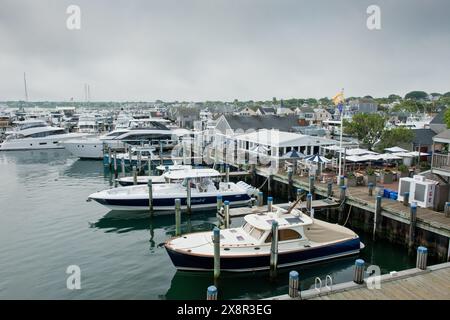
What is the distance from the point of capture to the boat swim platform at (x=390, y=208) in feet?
56.7

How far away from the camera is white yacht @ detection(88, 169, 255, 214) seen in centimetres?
2523

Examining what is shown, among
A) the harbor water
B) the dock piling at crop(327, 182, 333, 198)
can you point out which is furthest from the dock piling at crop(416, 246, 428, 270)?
the dock piling at crop(327, 182, 333, 198)

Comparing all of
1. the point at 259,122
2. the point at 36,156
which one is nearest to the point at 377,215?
the point at 259,122

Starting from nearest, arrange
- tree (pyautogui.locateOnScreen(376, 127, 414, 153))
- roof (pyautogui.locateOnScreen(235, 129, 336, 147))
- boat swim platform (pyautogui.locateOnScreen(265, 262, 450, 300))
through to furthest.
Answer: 1. boat swim platform (pyautogui.locateOnScreen(265, 262, 450, 300))
2. roof (pyautogui.locateOnScreen(235, 129, 336, 147))
3. tree (pyautogui.locateOnScreen(376, 127, 414, 153))

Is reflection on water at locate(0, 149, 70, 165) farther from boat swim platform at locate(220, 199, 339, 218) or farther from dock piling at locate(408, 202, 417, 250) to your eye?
dock piling at locate(408, 202, 417, 250)

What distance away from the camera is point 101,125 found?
80625 millimetres

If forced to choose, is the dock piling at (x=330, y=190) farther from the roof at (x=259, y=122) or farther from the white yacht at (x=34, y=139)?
the white yacht at (x=34, y=139)

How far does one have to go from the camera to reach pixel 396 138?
36531mm

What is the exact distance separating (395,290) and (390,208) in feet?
29.1

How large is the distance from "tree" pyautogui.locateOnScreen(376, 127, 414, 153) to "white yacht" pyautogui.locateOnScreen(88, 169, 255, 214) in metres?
18.7

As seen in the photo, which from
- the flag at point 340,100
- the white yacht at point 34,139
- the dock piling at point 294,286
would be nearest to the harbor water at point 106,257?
the dock piling at point 294,286

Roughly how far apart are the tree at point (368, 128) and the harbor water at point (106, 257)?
21353mm

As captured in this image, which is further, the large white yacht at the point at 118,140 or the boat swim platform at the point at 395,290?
the large white yacht at the point at 118,140

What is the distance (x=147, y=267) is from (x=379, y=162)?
24.6m
